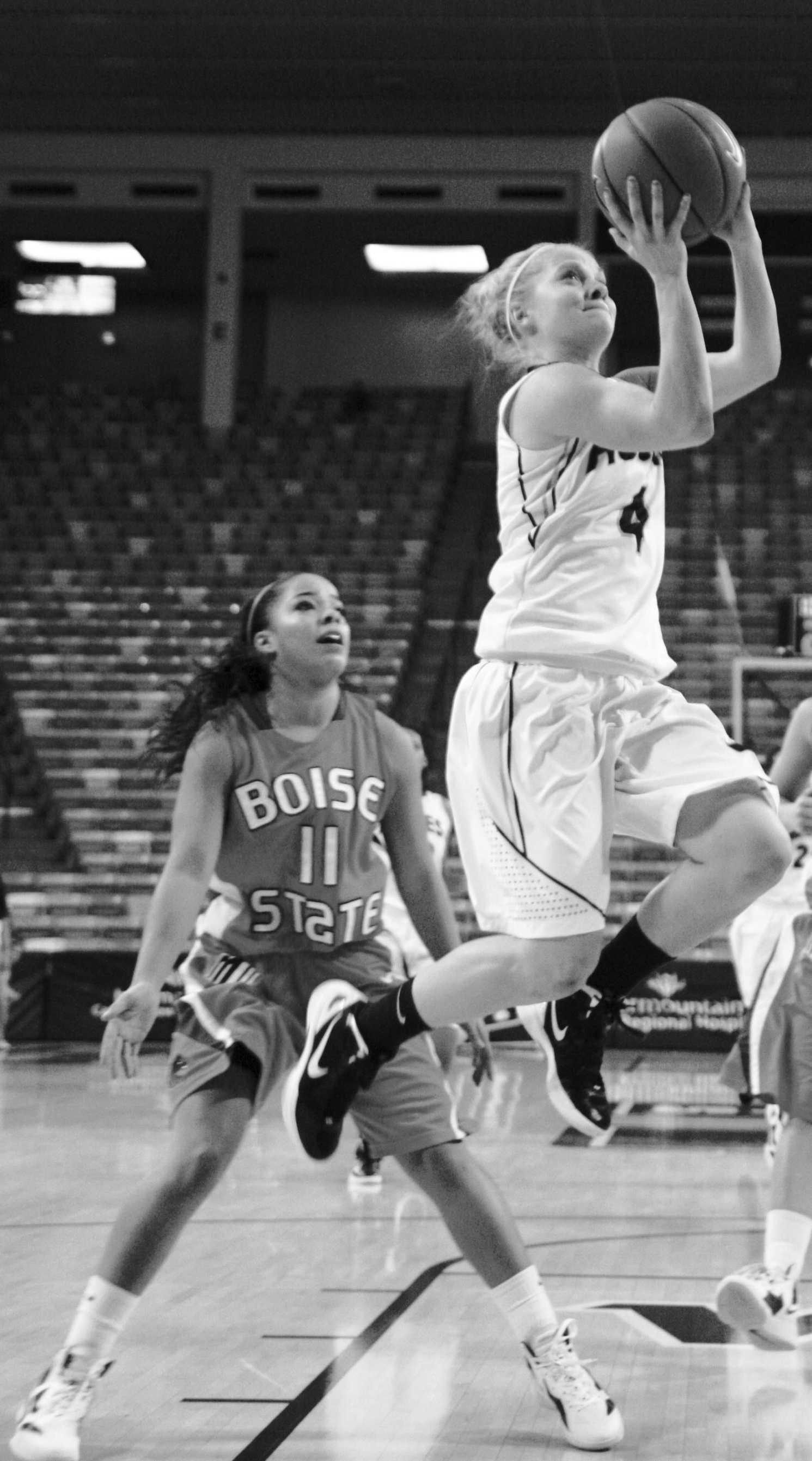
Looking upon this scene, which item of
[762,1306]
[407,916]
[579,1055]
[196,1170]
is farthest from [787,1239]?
[407,916]

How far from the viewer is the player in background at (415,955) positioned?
3.65m

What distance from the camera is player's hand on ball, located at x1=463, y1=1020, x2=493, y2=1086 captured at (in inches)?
139

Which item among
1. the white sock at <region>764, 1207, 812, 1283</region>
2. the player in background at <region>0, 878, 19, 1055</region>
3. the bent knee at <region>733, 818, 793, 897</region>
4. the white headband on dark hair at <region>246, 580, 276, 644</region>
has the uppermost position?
the white headband on dark hair at <region>246, 580, 276, 644</region>

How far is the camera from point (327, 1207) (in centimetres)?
577

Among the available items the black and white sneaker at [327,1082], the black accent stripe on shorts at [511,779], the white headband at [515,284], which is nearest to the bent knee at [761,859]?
the black accent stripe on shorts at [511,779]

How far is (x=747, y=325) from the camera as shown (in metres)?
3.13

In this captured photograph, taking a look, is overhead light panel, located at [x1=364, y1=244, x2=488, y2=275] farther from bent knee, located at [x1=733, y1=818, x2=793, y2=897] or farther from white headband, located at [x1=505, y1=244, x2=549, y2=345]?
bent knee, located at [x1=733, y1=818, x2=793, y2=897]

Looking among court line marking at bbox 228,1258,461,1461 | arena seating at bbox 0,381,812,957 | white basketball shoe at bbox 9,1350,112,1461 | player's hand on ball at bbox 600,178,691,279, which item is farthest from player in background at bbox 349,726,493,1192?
arena seating at bbox 0,381,812,957

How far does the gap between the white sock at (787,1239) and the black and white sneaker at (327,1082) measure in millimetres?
1068

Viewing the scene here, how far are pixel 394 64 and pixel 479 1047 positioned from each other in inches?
603

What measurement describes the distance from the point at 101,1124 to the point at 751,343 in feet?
18.6

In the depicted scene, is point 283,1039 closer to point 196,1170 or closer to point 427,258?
point 196,1170

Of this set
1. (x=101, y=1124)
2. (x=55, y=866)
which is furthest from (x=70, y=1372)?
(x=55, y=866)

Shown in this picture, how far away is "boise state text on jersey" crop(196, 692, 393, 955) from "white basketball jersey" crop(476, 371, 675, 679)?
17.6 inches
